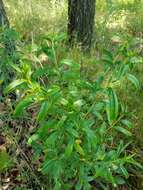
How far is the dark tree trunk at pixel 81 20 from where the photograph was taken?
208 inches

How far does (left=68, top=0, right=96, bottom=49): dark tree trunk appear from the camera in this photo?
17.3 ft

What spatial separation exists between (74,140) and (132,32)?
4.00m

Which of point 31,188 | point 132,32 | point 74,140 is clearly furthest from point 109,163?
point 132,32

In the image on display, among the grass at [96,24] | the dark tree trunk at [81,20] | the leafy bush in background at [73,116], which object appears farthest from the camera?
the dark tree trunk at [81,20]

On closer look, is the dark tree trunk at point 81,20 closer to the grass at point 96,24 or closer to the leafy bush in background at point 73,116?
the grass at point 96,24

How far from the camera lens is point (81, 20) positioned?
17.6 feet

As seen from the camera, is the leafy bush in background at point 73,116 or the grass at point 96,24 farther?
the grass at point 96,24

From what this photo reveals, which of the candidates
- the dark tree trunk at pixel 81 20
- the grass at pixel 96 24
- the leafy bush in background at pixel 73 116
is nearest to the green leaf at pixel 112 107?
the leafy bush in background at pixel 73 116

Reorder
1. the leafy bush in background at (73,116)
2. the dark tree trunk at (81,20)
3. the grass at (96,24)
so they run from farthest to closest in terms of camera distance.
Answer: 1. the dark tree trunk at (81,20)
2. the grass at (96,24)
3. the leafy bush in background at (73,116)

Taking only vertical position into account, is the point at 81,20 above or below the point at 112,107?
below

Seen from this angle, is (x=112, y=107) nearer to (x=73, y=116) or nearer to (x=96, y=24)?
(x=73, y=116)

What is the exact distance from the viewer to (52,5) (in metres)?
6.28

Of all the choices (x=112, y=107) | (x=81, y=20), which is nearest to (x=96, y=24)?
(x=81, y=20)

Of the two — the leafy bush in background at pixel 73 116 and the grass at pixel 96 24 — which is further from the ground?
the leafy bush in background at pixel 73 116
